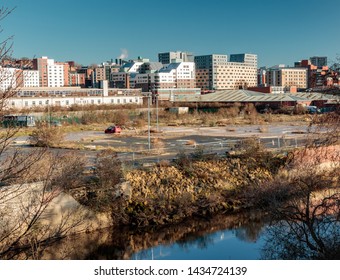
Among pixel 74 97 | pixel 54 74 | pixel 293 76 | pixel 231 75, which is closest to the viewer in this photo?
pixel 74 97

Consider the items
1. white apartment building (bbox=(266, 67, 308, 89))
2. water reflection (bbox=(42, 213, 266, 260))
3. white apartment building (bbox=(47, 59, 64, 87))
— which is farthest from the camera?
white apartment building (bbox=(266, 67, 308, 89))

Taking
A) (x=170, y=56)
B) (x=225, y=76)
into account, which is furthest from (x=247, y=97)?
(x=170, y=56)

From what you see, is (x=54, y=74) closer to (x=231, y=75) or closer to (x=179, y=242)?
(x=231, y=75)

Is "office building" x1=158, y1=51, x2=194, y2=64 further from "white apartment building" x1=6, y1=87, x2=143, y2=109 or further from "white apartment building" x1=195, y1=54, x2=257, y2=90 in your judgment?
"white apartment building" x1=6, y1=87, x2=143, y2=109

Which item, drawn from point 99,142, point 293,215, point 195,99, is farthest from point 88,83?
point 293,215

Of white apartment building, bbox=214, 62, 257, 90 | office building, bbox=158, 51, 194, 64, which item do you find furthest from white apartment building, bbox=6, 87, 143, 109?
office building, bbox=158, 51, 194, 64

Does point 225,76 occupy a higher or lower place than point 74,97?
higher

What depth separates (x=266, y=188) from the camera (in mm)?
17922

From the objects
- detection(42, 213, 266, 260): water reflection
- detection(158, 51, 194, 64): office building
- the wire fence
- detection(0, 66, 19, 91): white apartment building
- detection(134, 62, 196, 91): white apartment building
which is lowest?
detection(42, 213, 266, 260): water reflection

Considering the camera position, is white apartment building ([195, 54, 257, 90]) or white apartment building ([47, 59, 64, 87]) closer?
white apartment building ([47, 59, 64, 87])

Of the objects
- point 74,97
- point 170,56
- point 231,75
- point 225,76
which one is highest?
point 170,56

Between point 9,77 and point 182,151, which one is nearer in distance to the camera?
point 9,77

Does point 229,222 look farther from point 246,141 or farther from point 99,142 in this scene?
point 99,142

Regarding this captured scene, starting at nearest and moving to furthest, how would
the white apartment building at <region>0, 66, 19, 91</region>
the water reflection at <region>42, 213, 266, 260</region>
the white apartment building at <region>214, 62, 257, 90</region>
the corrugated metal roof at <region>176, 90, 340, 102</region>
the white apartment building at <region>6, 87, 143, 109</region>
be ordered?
the white apartment building at <region>0, 66, 19, 91</region>
the water reflection at <region>42, 213, 266, 260</region>
the white apartment building at <region>6, 87, 143, 109</region>
the corrugated metal roof at <region>176, 90, 340, 102</region>
the white apartment building at <region>214, 62, 257, 90</region>
